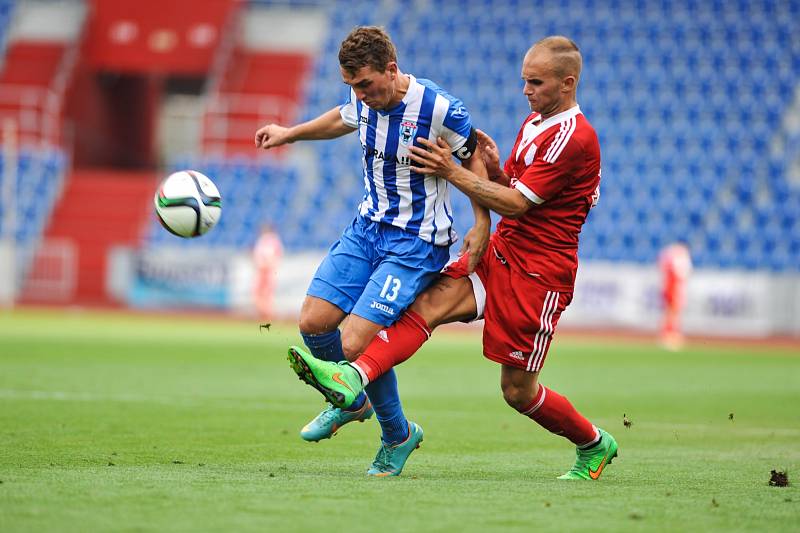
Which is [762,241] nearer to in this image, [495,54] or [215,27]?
[495,54]

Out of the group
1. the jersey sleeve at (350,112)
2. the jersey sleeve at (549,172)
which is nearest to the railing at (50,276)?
the jersey sleeve at (350,112)

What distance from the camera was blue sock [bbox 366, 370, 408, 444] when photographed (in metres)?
6.37

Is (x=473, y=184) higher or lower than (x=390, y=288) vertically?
higher

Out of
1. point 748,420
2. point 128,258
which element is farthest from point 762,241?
point 748,420

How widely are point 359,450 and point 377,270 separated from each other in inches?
70.6

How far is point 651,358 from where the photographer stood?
17.7 m

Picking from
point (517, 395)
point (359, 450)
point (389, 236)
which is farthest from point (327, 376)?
point (359, 450)

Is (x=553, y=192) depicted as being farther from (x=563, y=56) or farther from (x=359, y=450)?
(x=359, y=450)

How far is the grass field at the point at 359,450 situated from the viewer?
15.3 feet

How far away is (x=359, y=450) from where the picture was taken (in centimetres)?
756

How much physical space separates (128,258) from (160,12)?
9.39m

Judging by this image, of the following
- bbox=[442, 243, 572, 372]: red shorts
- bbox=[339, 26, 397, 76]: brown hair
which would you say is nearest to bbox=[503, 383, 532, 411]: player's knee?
bbox=[442, 243, 572, 372]: red shorts

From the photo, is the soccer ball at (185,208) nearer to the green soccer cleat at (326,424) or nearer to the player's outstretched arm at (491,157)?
the green soccer cleat at (326,424)

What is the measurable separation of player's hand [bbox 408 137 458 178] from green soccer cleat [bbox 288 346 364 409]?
1170 millimetres
